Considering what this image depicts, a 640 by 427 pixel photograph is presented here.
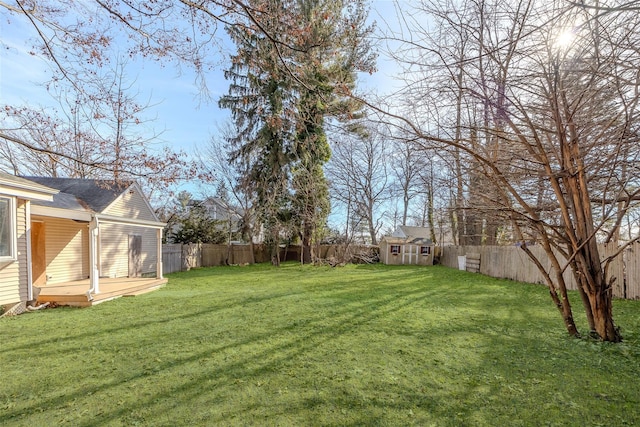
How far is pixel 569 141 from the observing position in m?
4.12

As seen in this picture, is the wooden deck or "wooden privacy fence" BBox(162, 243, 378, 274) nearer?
the wooden deck

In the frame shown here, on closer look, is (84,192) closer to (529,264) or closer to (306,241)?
(306,241)

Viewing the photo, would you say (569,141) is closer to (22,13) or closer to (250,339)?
(250,339)

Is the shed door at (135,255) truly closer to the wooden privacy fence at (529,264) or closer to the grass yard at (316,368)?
the grass yard at (316,368)

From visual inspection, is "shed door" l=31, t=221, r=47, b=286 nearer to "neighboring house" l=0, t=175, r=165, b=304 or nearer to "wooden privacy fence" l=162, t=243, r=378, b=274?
"neighboring house" l=0, t=175, r=165, b=304

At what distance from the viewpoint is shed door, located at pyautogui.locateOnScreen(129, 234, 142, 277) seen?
1296 centimetres

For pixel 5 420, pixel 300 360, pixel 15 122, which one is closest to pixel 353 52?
pixel 300 360

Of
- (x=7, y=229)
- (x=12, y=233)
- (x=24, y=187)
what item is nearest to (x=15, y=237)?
(x=12, y=233)

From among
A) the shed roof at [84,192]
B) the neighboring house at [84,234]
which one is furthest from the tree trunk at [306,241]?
the shed roof at [84,192]

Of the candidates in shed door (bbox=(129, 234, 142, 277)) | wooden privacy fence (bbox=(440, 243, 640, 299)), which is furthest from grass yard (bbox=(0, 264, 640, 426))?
shed door (bbox=(129, 234, 142, 277))

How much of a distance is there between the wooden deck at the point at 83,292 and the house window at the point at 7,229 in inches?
55.5

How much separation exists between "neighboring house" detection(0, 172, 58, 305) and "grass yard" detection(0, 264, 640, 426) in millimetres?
678

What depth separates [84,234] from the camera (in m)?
10.4

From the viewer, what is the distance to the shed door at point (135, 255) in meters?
13.0
